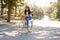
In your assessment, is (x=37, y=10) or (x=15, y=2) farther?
(x=37, y=10)

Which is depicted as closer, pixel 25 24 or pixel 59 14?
pixel 25 24

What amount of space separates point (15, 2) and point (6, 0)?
130cm

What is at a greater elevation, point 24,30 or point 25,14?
point 25,14

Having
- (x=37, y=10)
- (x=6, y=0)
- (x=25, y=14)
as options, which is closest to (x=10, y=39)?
(x=25, y=14)

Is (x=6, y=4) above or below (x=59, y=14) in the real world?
→ above

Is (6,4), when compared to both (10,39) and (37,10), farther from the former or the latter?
(37,10)

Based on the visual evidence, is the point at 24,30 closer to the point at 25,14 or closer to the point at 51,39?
the point at 25,14

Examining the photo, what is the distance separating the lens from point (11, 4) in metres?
26.5

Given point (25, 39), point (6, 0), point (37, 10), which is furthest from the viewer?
point (37, 10)

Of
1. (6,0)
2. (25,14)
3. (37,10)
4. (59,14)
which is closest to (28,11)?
(25,14)

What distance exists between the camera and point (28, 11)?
541 inches

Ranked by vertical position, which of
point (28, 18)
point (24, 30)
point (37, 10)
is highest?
point (28, 18)

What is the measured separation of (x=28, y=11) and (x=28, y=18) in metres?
0.53

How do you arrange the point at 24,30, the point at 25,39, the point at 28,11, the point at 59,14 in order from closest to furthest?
1. the point at 25,39
2. the point at 28,11
3. the point at 24,30
4. the point at 59,14
